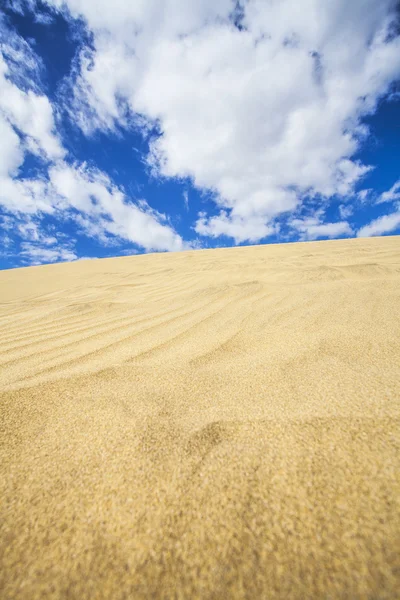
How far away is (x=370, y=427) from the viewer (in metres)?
0.75

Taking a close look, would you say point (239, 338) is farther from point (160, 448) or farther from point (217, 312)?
point (160, 448)

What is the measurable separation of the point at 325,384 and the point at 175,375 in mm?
656

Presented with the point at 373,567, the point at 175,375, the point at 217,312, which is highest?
the point at 217,312

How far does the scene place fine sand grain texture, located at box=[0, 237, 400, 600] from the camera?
0.46 metres

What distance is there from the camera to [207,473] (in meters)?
0.66

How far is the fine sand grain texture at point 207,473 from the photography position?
0.46 metres

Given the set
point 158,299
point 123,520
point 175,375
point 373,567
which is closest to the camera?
point 373,567

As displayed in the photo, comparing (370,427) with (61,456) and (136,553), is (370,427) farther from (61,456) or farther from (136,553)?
(61,456)

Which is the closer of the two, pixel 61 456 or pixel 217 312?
pixel 61 456

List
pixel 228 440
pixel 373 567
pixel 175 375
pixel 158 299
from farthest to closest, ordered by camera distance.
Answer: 1. pixel 158 299
2. pixel 175 375
3. pixel 228 440
4. pixel 373 567

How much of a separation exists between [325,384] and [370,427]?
0.27 metres

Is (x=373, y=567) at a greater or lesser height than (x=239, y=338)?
lesser

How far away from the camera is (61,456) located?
2.47ft

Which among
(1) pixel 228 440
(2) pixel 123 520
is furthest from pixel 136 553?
(1) pixel 228 440
